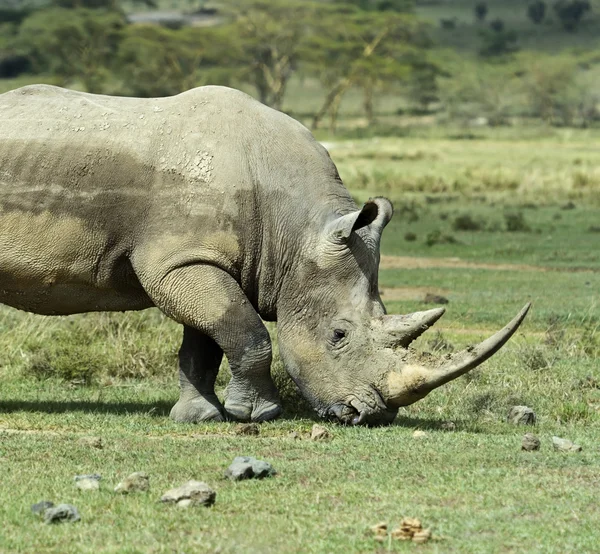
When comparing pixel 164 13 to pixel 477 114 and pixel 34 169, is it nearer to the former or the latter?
pixel 477 114

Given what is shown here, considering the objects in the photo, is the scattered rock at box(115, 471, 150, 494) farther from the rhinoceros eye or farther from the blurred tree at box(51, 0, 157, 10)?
the blurred tree at box(51, 0, 157, 10)

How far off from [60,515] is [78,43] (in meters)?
62.8

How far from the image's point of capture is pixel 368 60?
2840 inches

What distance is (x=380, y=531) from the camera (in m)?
6.30

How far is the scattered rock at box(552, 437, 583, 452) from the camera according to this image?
8234 mm

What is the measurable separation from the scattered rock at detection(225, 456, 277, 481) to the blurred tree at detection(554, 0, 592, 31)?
11592 centimetres

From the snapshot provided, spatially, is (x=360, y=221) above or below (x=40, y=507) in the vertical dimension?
above

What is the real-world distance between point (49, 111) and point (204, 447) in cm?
Answer: 288

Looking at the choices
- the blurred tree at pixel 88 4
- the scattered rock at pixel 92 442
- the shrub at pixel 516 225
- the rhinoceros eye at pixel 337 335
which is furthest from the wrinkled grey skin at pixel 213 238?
the blurred tree at pixel 88 4

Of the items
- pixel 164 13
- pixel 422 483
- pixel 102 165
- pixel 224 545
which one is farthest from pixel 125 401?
pixel 164 13

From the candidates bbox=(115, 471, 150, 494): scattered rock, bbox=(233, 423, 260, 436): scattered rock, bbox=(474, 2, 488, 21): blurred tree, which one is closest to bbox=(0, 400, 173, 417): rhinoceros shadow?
bbox=(233, 423, 260, 436): scattered rock

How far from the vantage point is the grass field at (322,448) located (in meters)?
6.38

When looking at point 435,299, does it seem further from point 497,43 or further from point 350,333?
point 497,43

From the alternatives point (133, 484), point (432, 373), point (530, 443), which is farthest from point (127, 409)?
point (530, 443)
